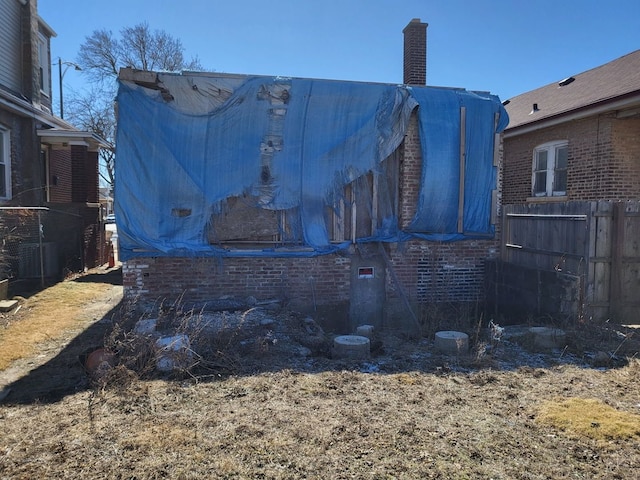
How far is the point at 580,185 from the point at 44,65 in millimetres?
16041

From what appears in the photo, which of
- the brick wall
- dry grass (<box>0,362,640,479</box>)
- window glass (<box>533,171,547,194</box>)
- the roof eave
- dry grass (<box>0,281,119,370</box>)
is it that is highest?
the roof eave

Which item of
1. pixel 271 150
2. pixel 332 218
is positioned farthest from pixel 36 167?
pixel 332 218

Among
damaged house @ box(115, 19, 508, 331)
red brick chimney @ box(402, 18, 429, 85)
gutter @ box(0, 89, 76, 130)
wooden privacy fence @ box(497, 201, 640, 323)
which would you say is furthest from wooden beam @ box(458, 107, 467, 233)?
gutter @ box(0, 89, 76, 130)

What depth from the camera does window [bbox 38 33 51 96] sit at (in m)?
15.1

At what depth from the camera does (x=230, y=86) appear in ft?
25.1

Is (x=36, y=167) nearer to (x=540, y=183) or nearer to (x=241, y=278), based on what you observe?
(x=241, y=278)

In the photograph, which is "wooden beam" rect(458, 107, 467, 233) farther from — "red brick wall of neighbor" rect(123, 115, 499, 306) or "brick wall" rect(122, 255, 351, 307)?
"brick wall" rect(122, 255, 351, 307)

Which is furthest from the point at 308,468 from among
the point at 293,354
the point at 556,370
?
the point at 556,370

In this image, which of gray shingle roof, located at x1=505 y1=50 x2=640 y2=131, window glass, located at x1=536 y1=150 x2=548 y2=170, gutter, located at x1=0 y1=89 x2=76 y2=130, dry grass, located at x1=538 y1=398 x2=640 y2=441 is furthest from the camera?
window glass, located at x1=536 y1=150 x2=548 y2=170

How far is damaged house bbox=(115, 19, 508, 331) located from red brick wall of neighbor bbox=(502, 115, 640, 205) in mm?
3514

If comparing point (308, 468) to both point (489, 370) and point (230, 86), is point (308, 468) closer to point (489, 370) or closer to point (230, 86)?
point (489, 370)

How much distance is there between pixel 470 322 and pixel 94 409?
6214 mm

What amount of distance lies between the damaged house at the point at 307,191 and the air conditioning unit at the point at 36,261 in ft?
12.6

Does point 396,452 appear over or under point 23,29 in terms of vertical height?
under
